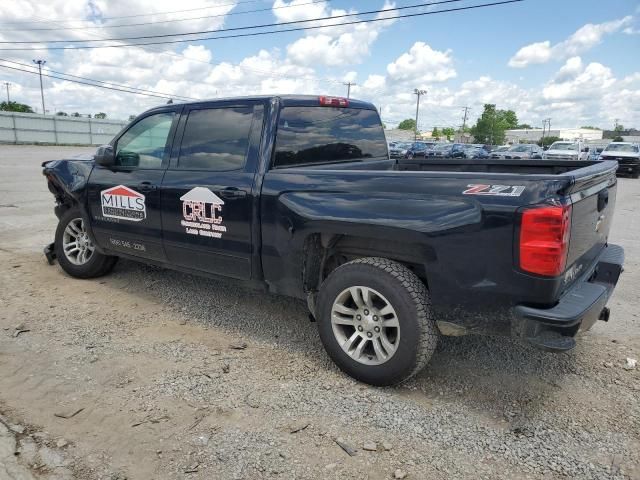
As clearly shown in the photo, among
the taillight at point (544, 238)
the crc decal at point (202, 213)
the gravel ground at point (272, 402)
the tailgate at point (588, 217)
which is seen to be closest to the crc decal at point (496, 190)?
the taillight at point (544, 238)

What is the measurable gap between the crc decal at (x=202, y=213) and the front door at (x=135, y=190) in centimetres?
37

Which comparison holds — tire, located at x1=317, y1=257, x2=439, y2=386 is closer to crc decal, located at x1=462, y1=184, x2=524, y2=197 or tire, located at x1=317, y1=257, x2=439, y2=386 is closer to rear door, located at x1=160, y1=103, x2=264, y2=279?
crc decal, located at x1=462, y1=184, x2=524, y2=197

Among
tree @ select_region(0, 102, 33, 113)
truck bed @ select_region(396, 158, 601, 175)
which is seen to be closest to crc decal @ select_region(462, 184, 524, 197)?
truck bed @ select_region(396, 158, 601, 175)

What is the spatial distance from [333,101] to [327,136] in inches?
12.7

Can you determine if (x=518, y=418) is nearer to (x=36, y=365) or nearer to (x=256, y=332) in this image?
(x=256, y=332)

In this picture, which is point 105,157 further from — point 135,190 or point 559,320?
point 559,320

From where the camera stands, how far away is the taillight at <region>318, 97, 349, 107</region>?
4.09m

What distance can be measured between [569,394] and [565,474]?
2.84 ft

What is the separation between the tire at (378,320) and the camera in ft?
9.91

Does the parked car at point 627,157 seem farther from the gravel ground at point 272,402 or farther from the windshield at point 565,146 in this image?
the gravel ground at point 272,402

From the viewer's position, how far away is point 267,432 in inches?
110

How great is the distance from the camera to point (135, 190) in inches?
177

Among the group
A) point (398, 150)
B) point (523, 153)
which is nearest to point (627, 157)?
point (523, 153)

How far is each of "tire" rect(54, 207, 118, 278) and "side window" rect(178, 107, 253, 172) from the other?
1828mm
